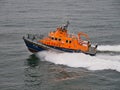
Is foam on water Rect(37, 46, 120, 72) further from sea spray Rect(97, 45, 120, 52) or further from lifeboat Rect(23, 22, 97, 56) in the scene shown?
sea spray Rect(97, 45, 120, 52)

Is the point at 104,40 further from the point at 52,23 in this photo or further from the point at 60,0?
the point at 60,0

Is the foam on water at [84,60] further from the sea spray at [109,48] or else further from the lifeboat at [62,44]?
the sea spray at [109,48]

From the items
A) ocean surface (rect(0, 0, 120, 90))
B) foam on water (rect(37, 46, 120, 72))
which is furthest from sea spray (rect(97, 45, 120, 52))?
foam on water (rect(37, 46, 120, 72))

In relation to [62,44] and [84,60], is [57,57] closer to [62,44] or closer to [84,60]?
[62,44]

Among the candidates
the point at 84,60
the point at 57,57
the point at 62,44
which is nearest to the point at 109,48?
the point at 84,60

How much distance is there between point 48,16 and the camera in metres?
78.0

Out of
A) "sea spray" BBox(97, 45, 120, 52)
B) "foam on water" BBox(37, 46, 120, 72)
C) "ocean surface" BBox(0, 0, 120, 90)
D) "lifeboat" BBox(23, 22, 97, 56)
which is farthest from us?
"sea spray" BBox(97, 45, 120, 52)

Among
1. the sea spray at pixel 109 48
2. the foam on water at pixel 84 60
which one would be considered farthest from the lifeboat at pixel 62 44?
the sea spray at pixel 109 48

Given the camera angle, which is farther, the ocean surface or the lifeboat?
the lifeboat

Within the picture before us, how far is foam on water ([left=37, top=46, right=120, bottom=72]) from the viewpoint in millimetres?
43750

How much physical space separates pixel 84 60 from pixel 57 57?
151 inches

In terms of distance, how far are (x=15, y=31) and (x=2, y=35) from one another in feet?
12.2

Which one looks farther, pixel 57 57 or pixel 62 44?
pixel 62 44

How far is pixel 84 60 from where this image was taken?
148 feet
